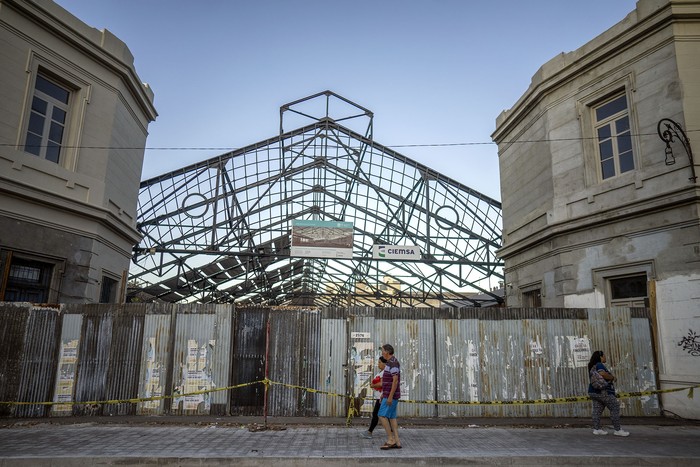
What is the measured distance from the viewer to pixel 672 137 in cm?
1023

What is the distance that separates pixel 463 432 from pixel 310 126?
666 inches

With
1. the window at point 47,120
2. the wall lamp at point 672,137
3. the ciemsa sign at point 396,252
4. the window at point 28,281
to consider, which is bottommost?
the window at point 28,281

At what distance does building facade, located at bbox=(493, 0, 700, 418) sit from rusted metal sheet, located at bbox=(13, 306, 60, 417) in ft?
39.6

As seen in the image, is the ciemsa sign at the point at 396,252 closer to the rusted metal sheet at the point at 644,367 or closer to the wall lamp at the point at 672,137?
the rusted metal sheet at the point at 644,367

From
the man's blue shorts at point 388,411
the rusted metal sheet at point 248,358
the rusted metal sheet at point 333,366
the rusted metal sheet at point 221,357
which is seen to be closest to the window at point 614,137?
the rusted metal sheet at point 333,366

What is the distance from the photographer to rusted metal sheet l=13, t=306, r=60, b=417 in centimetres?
949

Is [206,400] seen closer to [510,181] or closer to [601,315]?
[601,315]

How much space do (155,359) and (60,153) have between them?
5977 millimetres

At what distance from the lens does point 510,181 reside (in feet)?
52.7

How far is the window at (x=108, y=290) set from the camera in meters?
13.1

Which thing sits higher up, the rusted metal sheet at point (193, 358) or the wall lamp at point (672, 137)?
the wall lamp at point (672, 137)

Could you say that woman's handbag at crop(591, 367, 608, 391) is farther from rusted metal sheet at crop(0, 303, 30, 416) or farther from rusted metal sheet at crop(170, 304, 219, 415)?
rusted metal sheet at crop(0, 303, 30, 416)

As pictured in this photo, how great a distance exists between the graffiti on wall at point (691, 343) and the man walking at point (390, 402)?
661cm

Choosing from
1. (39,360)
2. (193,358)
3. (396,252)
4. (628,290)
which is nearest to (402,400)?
(193,358)
